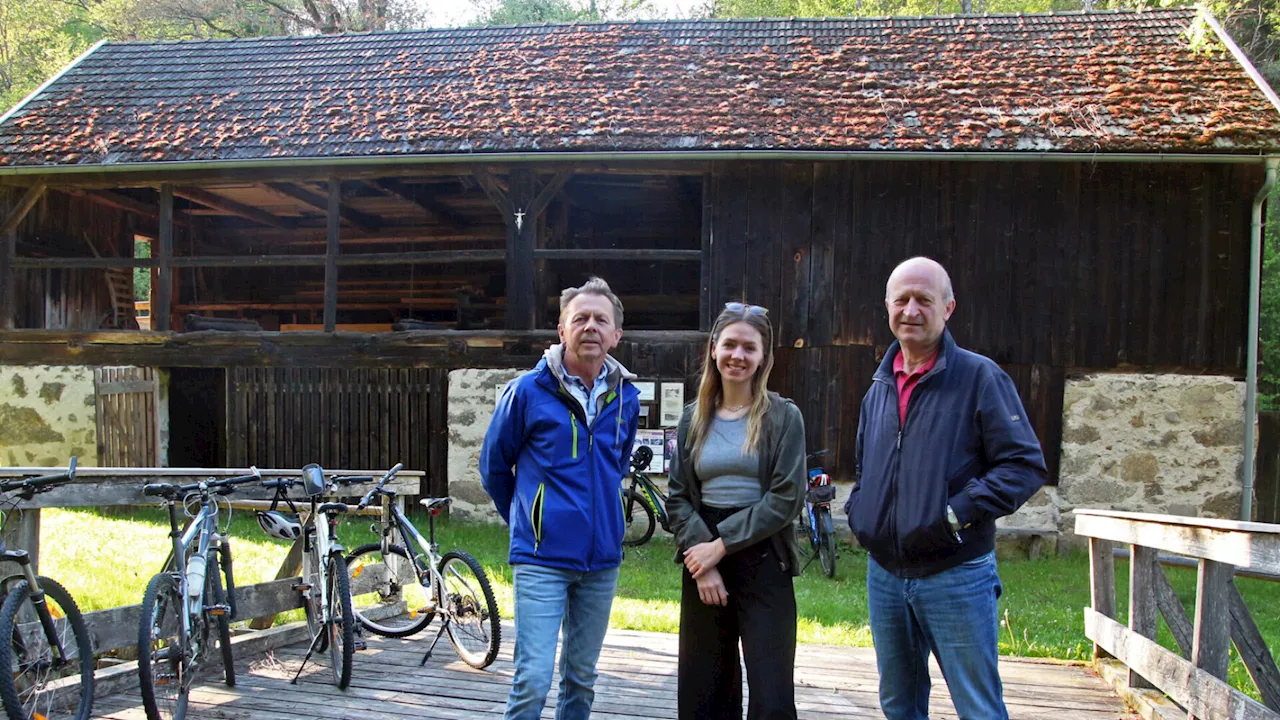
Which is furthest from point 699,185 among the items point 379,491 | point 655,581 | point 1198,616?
point 1198,616

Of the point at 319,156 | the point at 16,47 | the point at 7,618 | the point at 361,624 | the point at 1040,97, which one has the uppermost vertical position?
the point at 16,47

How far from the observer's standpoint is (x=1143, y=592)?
163 inches

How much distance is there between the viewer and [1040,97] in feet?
32.1

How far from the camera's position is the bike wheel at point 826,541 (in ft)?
27.7

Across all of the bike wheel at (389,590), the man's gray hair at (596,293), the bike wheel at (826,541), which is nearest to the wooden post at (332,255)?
the bike wheel at (389,590)

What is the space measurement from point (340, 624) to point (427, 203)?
8881 mm

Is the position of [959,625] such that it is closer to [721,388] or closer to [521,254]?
[721,388]

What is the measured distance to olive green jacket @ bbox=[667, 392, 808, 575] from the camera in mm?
2812

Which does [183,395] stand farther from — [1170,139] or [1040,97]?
[1170,139]

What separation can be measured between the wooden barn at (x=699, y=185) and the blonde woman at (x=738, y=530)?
661 cm

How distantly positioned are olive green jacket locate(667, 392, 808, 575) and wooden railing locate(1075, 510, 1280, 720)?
4.73ft

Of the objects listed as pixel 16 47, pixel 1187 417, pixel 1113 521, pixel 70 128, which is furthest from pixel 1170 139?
pixel 16 47

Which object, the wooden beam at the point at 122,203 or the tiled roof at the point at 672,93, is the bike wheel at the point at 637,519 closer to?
the tiled roof at the point at 672,93

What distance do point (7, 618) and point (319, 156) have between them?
7.28m
